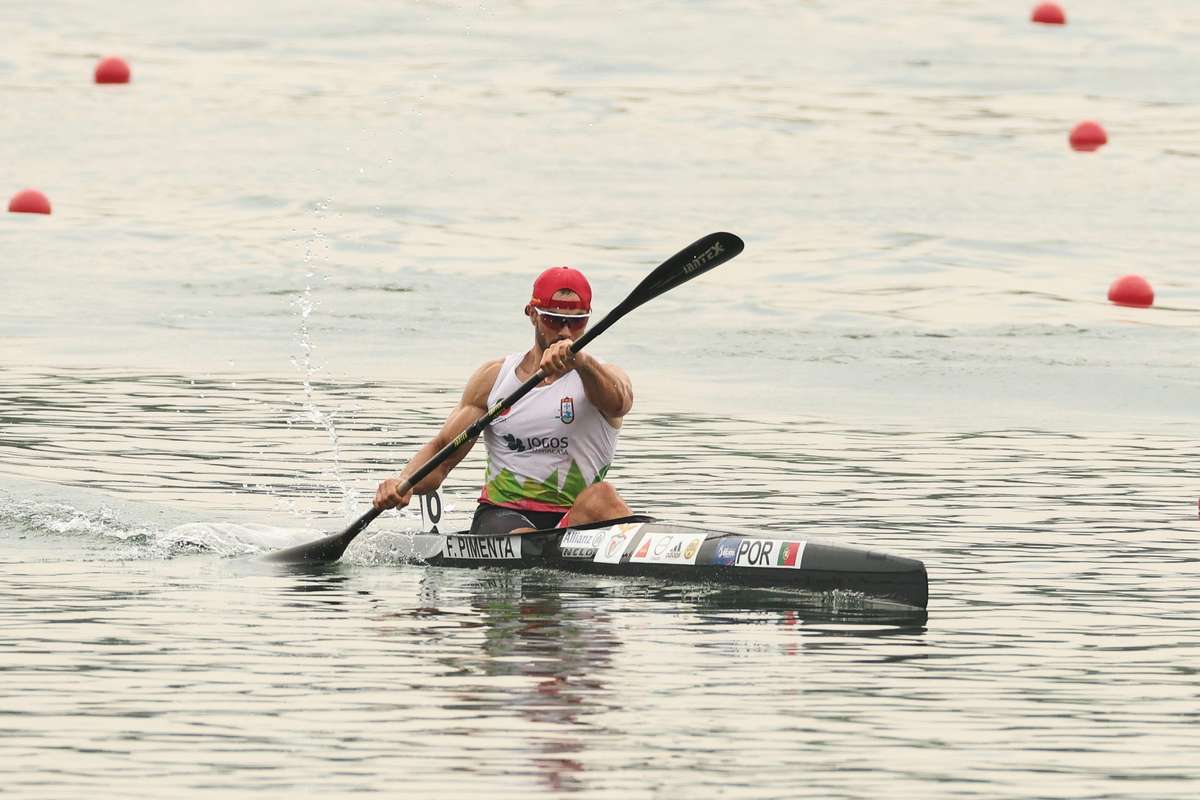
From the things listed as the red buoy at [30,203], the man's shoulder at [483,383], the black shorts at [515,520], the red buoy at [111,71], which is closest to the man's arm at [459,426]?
the man's shoulder at [483,383]

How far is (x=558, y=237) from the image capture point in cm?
2645

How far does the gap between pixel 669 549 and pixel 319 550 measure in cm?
207

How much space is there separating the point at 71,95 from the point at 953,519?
22011 millimetres

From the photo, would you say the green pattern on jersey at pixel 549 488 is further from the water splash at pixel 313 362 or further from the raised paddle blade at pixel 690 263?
the water splash at pixel 313 362

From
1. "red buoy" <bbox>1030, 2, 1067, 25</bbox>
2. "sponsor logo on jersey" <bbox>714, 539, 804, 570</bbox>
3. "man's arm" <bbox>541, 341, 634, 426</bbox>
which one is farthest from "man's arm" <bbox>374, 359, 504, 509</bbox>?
"red buoy" <bbox>1030, 2, 1067, 25</bbox>

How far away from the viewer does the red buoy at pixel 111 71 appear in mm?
33969

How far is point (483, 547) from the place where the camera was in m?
12.3

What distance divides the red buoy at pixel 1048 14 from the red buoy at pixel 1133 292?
16.5 m

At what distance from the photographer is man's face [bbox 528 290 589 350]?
468 inches

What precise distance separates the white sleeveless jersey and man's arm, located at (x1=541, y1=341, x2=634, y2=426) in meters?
0.13

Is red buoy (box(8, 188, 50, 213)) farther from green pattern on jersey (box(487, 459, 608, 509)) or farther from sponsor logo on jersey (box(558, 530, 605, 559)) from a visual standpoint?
sponsor logo on jersey (box(558, 530, 605, 559))

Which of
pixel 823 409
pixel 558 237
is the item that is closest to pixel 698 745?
pixel 823 409

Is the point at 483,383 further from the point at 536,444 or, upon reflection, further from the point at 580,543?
the point at 580,543

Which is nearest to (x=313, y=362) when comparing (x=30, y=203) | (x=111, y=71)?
(x=30, y=203)
